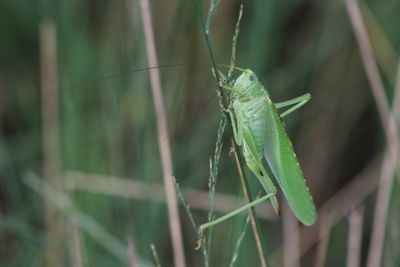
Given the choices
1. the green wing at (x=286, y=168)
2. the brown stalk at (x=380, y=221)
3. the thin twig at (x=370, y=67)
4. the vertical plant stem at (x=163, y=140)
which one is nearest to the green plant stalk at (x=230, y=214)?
the green wing at (x=286, y=168)

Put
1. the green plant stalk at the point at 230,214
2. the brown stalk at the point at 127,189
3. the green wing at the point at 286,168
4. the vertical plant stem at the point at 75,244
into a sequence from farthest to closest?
the brown stalk at the point at 127,189 < the vertical plant stem at the point at 75,244 < the green wing at the point at 286,168 < the green plant stalk at the point at 230,214

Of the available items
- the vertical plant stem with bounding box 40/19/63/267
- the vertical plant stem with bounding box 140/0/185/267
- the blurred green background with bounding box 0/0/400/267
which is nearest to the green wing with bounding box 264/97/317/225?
the vertical plant stem with bounding box 140/0/185/267

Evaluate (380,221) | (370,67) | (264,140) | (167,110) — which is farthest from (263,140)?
(167,110)

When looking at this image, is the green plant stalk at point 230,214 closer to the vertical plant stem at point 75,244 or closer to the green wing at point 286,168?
the green wing at point 286,168

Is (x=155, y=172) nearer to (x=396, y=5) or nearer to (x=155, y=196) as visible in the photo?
(x=155, y=196)

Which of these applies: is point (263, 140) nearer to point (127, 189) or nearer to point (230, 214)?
point (230, 214)
